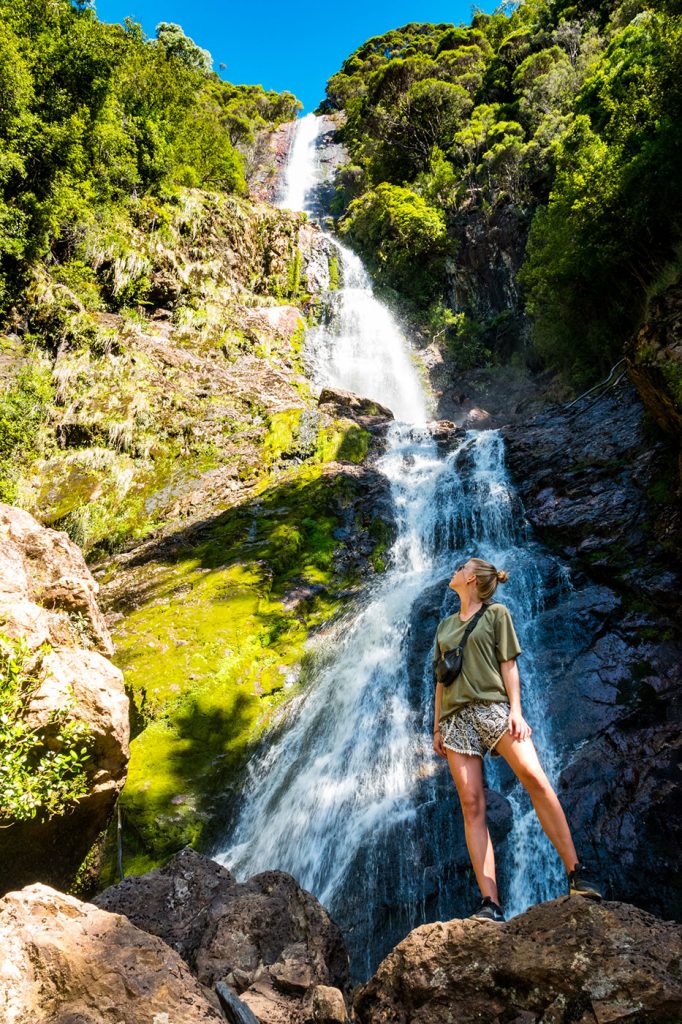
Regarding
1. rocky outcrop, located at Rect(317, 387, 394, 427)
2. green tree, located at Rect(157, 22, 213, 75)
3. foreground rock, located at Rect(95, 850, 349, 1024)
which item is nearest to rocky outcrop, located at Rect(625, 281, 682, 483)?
foreground rock, located at Rect(95, 850, 349, 1024)

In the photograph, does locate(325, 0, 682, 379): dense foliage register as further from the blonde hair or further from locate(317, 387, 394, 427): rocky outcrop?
the blonde hair

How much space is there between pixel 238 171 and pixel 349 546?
77.4ft

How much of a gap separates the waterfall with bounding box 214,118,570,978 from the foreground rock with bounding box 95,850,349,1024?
215cm

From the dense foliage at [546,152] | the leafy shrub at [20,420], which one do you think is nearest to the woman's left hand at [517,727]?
the dense foliage at [546,152]

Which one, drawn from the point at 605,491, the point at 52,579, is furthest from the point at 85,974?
the point at 605,491

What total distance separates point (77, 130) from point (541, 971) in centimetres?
2135

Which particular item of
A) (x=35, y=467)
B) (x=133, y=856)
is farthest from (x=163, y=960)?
(x=35, y=467)

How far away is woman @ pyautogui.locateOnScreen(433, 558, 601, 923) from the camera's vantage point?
2.72 meters

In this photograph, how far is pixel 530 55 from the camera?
2712 centimetres

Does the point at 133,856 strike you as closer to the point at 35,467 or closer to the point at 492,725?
the point at 492,725

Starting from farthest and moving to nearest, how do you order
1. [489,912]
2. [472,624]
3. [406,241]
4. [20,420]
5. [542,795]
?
[406,241], [20,420], [472,624], [542,795], [489,912]

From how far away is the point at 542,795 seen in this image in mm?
2666

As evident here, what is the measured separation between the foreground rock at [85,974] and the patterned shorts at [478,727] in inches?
61.5

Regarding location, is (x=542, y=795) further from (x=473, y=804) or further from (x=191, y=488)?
(x=191, y=488)
